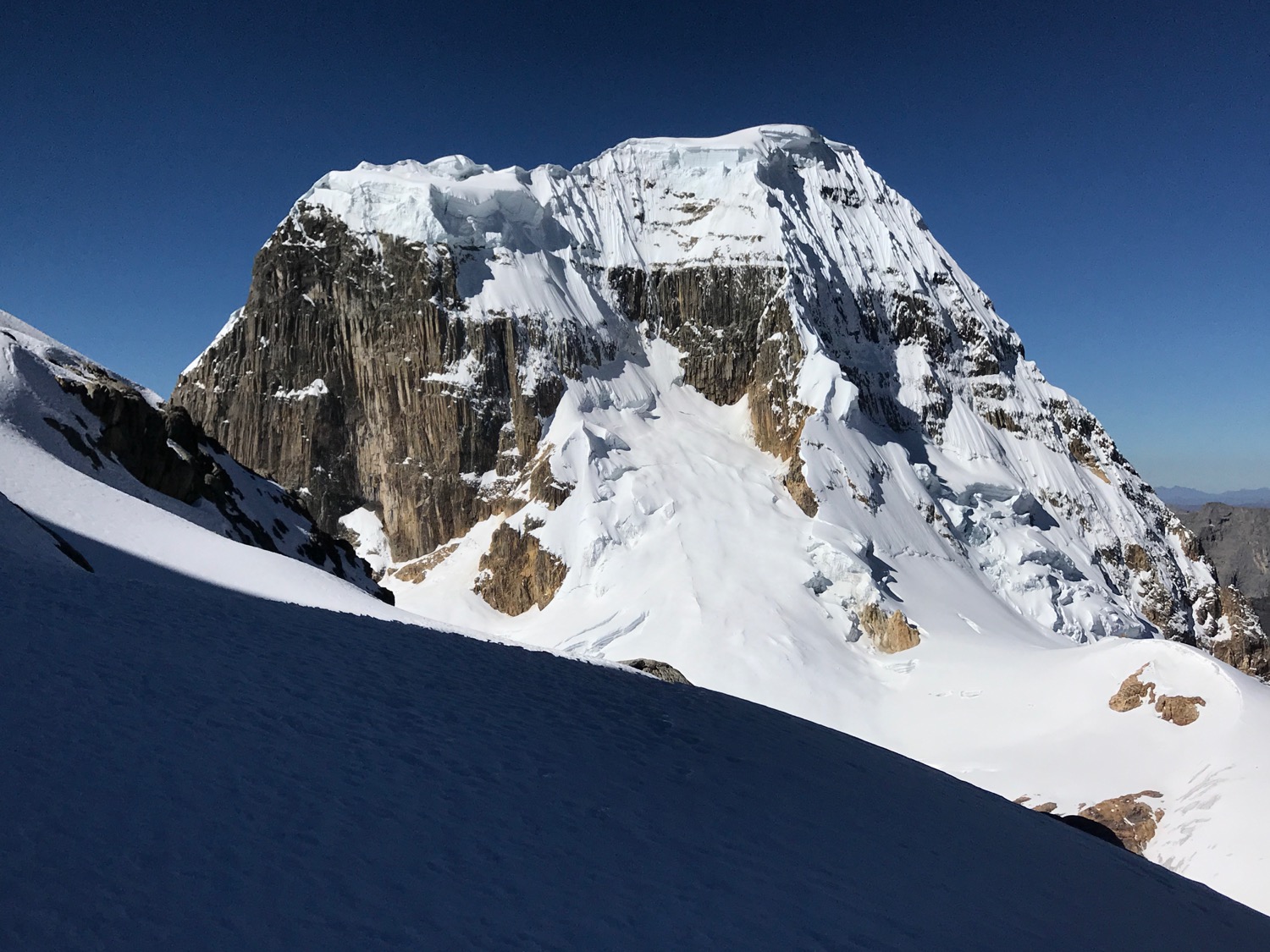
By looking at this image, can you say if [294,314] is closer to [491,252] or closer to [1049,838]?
[491,252]

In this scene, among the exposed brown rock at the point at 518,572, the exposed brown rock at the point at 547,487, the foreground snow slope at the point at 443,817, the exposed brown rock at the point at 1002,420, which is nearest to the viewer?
the foreground snow slope at the point at 443,817

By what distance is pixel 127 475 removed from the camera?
979 inches

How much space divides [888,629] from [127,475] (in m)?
37.2

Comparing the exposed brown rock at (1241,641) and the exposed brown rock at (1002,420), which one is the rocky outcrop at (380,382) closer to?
the exposed brown rock at (1002,420)

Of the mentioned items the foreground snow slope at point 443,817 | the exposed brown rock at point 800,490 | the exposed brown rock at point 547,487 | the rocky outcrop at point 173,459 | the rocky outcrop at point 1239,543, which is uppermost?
the rocky outcrop at point 1239,543

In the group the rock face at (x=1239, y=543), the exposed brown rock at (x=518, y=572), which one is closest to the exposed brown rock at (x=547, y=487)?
the exposed brown rock at (x=518, y=572)

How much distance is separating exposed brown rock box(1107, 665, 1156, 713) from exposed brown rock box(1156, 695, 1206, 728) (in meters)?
0.52

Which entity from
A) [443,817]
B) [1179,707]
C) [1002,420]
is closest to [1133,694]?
[1179,707]

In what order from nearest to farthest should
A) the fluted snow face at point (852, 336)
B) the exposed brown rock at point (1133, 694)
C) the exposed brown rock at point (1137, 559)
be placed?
1. the exposed brown rock at point (1133, 694)
2. the fluted snow face at point (852, 336)
3. the exposed brown rock at point (1137, 559)

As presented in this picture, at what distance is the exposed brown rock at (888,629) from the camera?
46906mm

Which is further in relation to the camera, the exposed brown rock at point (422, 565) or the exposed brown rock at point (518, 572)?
the exposed brown rock at point (422, 565)

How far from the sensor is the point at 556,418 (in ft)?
206

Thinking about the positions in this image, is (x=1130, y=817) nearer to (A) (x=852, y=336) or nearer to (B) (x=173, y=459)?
(B) (x=173, y=459)

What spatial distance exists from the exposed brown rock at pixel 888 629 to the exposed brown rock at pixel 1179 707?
48.0 feet
